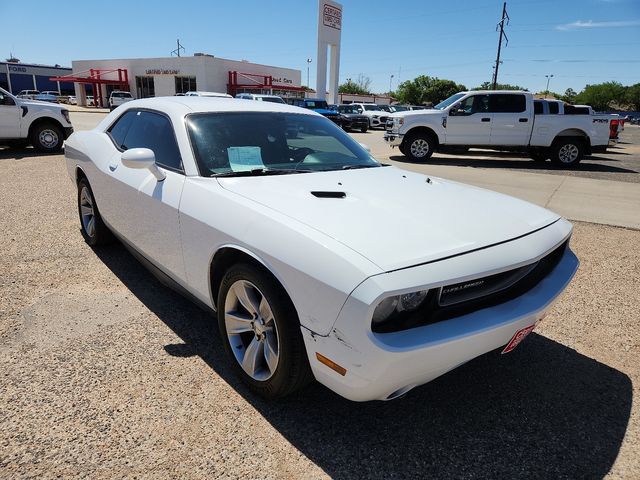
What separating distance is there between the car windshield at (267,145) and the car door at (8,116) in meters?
10.2

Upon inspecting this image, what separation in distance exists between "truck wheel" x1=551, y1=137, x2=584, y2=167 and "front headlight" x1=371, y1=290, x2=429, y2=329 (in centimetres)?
1312

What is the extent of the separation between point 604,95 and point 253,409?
133 m

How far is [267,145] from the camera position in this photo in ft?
10.5

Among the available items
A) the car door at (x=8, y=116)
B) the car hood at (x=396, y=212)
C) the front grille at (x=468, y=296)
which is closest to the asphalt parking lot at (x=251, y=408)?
the front grille at (x=468, y=296)

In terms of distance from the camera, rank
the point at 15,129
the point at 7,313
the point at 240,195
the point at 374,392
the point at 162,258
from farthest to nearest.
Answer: the point at 15,129 < the point at 7,313 < the point at 162,258 < the point at 240,195 < the point at 374,392

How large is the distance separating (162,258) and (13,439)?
1269 mm

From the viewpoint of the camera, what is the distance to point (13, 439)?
2.07 metres

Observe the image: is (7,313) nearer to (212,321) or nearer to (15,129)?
(212,321)

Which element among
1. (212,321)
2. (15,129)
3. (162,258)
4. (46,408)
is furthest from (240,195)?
(15,129)

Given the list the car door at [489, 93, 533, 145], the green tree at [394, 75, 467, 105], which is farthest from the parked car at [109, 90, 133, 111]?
the green tree at [394, 75, 467, 105]

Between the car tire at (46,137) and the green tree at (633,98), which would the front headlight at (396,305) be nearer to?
the car tire at (46,137)

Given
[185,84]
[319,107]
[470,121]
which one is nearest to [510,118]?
[470,121]

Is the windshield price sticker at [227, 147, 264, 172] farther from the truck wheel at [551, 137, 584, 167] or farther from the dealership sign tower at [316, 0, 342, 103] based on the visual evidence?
the dealership sign tower at [316, 0, 342, 103]

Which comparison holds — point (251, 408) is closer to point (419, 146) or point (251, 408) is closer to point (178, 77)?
point (419, 146)
